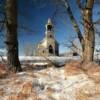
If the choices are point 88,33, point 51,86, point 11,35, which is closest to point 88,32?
point 88,33

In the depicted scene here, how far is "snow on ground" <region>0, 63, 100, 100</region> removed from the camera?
7414 millimetres

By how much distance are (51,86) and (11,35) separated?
12.4ft

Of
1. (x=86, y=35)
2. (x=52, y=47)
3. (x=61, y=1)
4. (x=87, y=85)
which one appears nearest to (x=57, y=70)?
(x=87, y=85)

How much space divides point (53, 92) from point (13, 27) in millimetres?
4382

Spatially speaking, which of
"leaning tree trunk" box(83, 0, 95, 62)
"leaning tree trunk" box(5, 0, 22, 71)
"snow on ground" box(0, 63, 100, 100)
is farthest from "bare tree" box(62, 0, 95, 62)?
"snow on ground" box(0, 63, 100, 100)

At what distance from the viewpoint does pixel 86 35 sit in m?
14.3

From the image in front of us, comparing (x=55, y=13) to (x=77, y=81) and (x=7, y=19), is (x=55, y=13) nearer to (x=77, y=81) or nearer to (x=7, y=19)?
(x=7, y=19)

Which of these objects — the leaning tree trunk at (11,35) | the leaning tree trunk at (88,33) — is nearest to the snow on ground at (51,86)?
the leaning tree trunk at (11,35)

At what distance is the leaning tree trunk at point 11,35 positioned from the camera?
36.8 feet

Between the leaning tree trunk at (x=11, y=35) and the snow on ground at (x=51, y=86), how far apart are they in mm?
1653

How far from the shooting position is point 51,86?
321 inches

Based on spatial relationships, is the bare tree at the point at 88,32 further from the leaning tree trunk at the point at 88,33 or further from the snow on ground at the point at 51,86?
the snow on ground at the point at 51,86

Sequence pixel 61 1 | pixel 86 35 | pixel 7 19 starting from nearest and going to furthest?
pixel 7 19
pixel 86 35
pixel 61 1

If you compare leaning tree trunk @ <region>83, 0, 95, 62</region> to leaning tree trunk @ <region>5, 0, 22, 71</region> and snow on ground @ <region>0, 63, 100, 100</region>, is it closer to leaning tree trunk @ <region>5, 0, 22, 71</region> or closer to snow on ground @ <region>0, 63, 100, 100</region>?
leaning tree trunk @ <region>5, 0, 22, 71</region>
